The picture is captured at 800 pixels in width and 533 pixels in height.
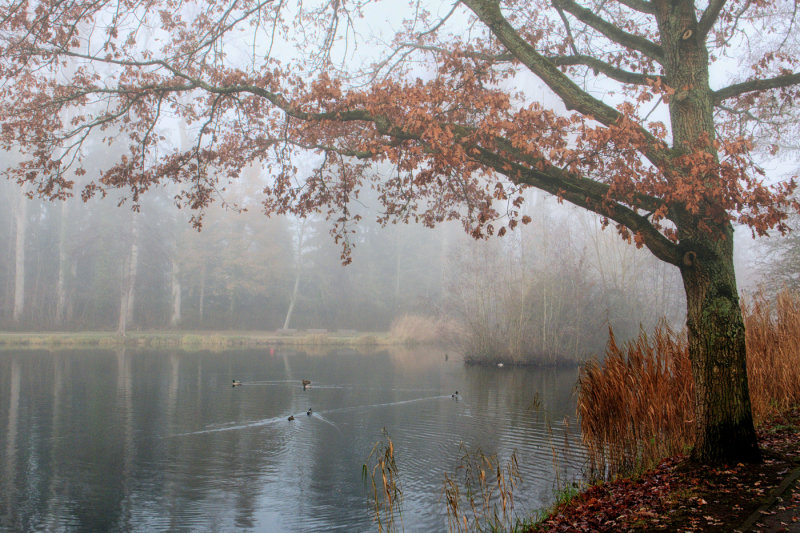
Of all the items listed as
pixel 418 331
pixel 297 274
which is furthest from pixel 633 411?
pixel 297 274

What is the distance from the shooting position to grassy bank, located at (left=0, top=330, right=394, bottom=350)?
32906mm

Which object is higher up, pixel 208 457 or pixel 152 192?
pixel 152 192

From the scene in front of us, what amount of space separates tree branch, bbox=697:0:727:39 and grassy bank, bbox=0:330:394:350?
3101cm

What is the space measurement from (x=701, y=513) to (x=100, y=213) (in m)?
44.9

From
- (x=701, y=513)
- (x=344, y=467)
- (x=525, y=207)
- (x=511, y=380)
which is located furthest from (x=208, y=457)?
(x=525, y=207)

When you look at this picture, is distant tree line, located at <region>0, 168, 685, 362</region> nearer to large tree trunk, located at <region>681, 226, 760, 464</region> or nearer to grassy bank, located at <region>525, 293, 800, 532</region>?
grassy bank, located at <region>525, 293, 800, 532</region>

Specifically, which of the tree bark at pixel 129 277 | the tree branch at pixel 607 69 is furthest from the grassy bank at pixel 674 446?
the tree bark at pixel 129 277

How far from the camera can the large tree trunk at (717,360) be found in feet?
21.1

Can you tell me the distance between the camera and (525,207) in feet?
150

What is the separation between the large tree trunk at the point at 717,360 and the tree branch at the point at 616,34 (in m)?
2.40

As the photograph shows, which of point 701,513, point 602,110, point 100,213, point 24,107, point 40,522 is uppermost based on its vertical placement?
point 100,213

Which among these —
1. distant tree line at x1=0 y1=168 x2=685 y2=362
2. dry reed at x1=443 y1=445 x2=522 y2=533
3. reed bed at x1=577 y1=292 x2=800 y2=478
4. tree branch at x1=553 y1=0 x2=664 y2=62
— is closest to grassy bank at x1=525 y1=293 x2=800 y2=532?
reed bed at x1=577 y1=292 x2=800 y2=478

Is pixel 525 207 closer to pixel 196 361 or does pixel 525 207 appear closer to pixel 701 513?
pixel 196 361

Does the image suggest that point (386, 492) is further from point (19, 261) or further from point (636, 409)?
point (19, 261)
